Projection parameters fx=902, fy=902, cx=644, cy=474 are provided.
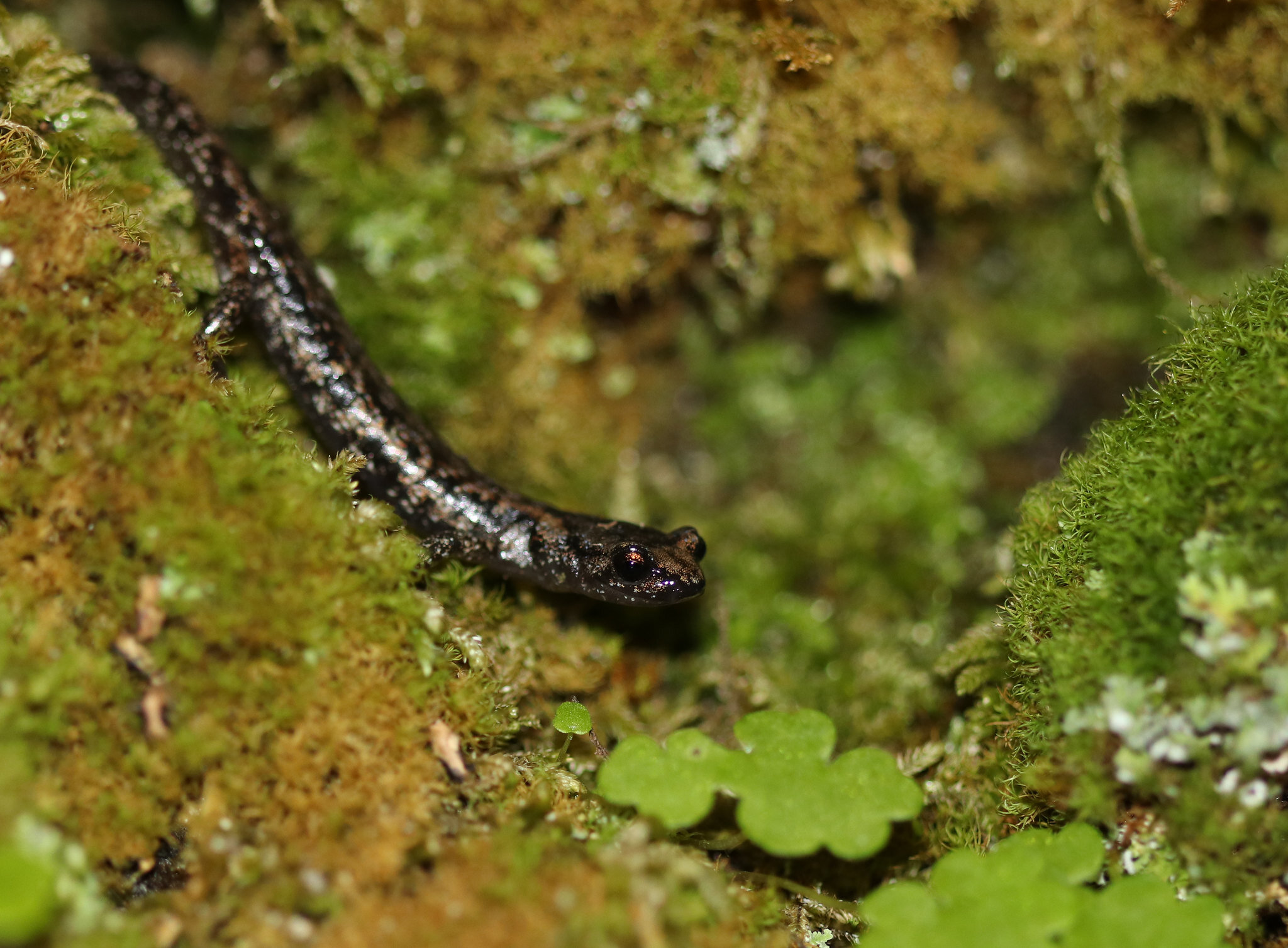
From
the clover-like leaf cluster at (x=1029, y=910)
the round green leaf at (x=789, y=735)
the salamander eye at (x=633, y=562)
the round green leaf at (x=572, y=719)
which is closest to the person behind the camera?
the clover-like leaf cluster at (x=1029, y=910)

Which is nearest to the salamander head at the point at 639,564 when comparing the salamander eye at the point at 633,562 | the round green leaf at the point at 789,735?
the salamander eye at the point at 633,562

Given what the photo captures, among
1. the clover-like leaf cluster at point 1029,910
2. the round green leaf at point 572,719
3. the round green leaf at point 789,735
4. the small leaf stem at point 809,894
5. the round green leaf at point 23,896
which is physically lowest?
the small leaf stem at point 809,894

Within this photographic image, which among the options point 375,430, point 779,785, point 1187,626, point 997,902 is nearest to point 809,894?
point 779,785

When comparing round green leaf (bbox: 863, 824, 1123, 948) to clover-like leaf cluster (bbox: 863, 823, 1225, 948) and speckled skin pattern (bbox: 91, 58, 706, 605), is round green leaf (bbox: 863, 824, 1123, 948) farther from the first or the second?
speckled skin pattern (bbox: 91, 58, 706, 605)

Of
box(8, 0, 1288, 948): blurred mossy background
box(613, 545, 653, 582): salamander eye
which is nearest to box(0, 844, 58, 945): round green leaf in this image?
box(8, 0, 1288, 948): blurred mossy background

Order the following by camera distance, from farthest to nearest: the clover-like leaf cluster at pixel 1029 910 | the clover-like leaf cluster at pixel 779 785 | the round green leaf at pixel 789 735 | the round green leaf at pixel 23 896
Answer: the round green leaf at pixel 789 735 → the clover-like leaf cluster at pixel 779 785 → the clover-like leaf cluster at pixel 1029 910 → the round green leaf at pixel 23 896

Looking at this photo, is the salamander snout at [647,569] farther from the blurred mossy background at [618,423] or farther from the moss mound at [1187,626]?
the moss mound at [1187,626]

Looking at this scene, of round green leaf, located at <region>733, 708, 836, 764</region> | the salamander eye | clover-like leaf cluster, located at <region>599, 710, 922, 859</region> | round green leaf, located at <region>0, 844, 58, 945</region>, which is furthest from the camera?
the salamander eye

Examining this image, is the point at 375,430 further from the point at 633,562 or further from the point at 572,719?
the point at 572,719
